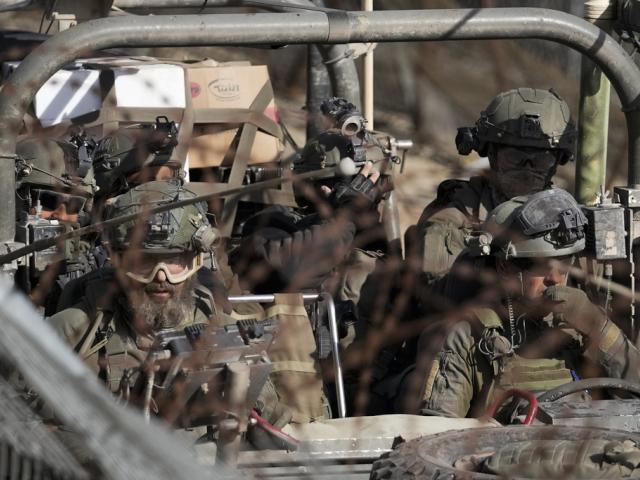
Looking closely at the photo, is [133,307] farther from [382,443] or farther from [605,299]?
[605,299]

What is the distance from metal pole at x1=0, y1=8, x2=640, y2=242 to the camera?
4.32 m

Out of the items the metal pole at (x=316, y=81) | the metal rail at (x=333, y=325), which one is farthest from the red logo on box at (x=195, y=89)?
the metal rail at (x=333, y=325)

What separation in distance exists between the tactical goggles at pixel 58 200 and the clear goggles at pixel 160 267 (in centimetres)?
199

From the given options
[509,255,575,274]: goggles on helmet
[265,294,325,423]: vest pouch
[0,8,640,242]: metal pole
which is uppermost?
[0,8,640,242]: metal pole

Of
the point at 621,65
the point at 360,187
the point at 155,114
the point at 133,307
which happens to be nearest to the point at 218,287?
the point at 133,307

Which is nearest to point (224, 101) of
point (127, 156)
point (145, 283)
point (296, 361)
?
point (127, 156)

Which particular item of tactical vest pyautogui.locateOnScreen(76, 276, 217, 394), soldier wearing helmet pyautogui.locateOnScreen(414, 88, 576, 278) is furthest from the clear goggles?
soldier wearing helmet pyautogui.locateOnScreen(414, 88, 576, 278)

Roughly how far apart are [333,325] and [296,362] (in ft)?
0.95

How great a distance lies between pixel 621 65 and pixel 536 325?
0.98m

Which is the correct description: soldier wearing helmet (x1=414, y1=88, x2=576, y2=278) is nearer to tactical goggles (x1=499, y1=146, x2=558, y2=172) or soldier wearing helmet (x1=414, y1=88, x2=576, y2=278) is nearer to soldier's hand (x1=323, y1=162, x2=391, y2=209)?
tactical goggles (x1=499, y1=146, x2=558, y2=172)

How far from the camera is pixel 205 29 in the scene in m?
4.62

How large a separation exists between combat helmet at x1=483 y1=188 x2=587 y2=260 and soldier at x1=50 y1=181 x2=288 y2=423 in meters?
1.02

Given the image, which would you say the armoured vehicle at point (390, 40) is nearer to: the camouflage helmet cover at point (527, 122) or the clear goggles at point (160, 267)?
the clear goggles at point (160, 267)

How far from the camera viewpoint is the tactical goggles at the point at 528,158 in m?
6.54
